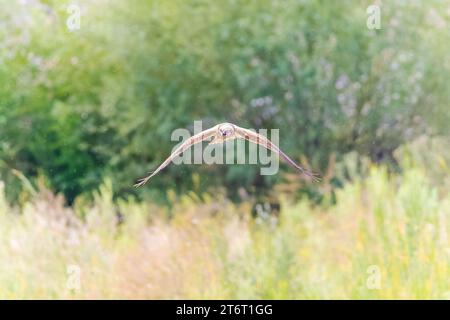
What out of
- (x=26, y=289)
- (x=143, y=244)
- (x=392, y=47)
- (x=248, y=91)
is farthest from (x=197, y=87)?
(x=26, y=289)

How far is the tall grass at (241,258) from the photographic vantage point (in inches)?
200

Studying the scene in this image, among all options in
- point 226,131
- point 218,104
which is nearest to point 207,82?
point 218,104

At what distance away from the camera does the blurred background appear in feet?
26.0

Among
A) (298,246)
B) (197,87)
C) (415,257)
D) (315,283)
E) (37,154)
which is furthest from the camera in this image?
(37,154)

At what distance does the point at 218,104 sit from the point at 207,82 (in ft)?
1.08

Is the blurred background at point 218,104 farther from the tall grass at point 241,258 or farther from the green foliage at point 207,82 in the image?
the tall grass at point 241,258

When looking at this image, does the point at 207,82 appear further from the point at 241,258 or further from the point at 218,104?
the point at 241,258

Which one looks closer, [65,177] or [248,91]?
[248,91]

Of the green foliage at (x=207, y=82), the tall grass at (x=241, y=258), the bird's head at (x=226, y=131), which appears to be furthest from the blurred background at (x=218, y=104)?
the bird's head at (x=226, y=131)

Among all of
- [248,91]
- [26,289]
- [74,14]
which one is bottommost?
[26,289]

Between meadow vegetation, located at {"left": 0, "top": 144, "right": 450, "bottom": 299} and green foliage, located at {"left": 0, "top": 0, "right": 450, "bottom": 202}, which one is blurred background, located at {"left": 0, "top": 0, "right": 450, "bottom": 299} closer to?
green foliage, located at {"left": 0, "top": 0, "right": 450, "bottom": 202}

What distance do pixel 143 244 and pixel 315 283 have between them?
132 cm

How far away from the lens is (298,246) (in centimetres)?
598

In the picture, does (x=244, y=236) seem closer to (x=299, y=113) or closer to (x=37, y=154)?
(x=299, y=113)
